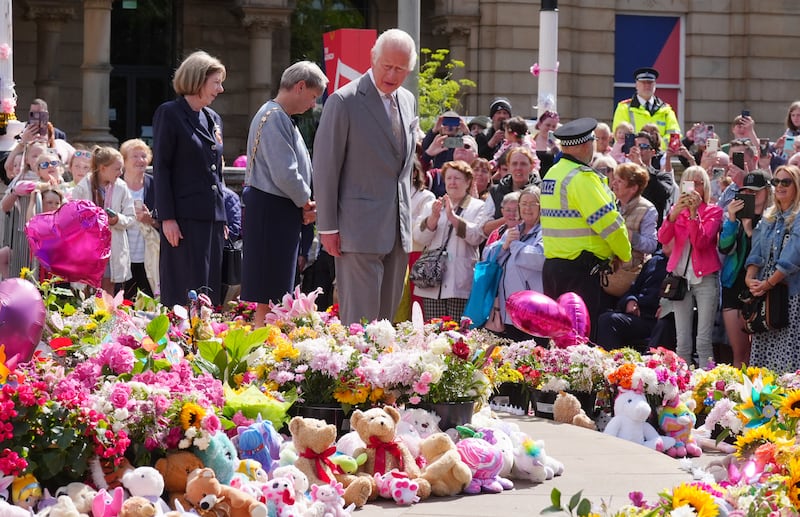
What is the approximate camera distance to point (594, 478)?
679 centimetres

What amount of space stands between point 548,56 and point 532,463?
10.4m

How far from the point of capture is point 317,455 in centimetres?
609

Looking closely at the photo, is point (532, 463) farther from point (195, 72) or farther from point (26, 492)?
point (195, 72)

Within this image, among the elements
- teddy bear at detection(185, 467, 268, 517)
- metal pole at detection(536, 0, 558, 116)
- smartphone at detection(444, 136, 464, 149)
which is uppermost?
metal pole at detection(536, 0, 558, 116)

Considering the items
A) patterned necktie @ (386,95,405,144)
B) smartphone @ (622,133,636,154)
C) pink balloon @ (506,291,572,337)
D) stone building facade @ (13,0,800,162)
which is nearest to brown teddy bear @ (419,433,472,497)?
patterned necktie @ (386,95,405,144)

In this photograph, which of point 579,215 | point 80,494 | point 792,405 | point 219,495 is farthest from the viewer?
point 579,215

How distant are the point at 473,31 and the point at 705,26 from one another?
4.37 meters

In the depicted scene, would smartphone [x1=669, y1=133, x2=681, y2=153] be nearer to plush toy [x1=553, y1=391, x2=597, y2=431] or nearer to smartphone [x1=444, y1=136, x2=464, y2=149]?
smartphone [x1=444, y1=136, x2=464, y2=149]

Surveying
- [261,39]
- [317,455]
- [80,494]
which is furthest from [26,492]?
[261,39]

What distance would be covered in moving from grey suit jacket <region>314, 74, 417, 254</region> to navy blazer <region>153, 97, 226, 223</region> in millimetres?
1195

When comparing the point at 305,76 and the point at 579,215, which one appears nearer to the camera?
the point at 305,76

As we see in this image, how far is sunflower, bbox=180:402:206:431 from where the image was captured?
573 centimetres

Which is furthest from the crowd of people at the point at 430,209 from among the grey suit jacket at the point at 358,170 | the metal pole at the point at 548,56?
the metal pole at the point at 548,56

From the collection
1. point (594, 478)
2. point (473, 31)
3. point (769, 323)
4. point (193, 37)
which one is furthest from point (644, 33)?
point (594, 478)
